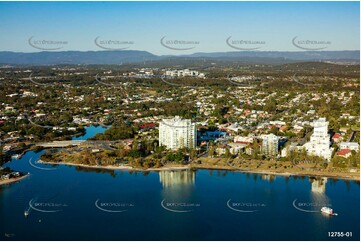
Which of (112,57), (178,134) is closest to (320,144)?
(178,134)

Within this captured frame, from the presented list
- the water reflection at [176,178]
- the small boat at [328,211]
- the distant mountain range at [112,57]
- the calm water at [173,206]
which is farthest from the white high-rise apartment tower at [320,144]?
the distant mountain range at [112,57]

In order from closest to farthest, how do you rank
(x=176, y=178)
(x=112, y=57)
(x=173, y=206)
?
→ (x=173, y=206)
(x=176, y=178)
(x=112, y=57)

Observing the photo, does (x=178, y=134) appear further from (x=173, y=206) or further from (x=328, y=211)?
(x=328, y=211)

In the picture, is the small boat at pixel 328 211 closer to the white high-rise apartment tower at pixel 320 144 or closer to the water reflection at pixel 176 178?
the water reflection at pixel 176 178

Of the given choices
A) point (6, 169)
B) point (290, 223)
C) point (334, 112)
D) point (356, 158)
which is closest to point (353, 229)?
point (290, 223)

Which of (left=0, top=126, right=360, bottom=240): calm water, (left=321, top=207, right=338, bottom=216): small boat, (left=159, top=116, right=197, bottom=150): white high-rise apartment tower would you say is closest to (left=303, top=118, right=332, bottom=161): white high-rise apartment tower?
(left=0, top=126, right=360, bottom=240): calm water
